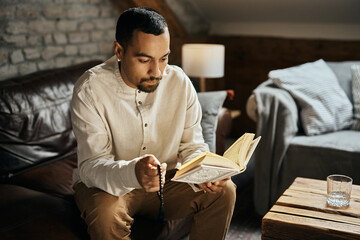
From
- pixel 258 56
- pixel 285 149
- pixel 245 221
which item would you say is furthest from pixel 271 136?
pixel 258 56

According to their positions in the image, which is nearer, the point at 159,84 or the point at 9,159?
the point at 159,84

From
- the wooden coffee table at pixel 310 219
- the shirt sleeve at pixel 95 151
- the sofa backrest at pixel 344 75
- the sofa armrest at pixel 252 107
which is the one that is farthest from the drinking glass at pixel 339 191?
the sofa backrest at pixel 344 75

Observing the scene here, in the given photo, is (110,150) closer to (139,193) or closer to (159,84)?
(139,193)

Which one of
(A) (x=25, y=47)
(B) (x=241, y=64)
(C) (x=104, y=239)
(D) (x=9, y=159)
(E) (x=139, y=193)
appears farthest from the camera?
(B) (x=241, y=64)

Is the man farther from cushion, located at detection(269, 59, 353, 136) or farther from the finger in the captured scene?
cushion, located at detection(269, 59, 353, 136)

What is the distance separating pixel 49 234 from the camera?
1557mm

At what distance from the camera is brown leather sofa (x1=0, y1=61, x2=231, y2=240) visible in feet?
5.32

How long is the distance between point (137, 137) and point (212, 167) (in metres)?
0.46

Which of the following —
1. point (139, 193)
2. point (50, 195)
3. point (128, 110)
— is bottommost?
point (50, 195)

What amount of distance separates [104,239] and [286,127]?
57.5 inches

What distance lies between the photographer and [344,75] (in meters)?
2.99

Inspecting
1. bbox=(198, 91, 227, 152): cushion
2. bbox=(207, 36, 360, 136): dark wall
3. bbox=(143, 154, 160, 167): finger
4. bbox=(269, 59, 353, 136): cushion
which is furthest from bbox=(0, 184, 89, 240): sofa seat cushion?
bbox=(207, 36, 360, 136): dark wall

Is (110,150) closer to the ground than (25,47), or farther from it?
closer to the ground

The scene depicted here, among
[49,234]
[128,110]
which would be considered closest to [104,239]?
[49,234]
